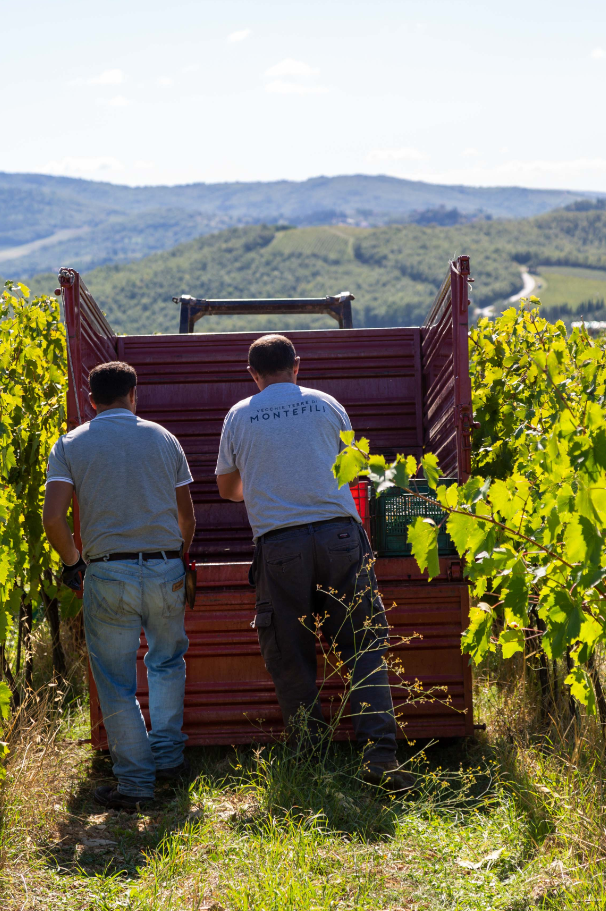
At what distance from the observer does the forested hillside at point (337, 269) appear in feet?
360

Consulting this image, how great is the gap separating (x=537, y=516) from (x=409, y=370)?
3488mm

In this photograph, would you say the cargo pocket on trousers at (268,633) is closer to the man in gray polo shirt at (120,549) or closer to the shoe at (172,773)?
the man in gray polo shirt at (120,549)

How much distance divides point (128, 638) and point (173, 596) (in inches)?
11.0

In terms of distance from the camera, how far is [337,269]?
136m

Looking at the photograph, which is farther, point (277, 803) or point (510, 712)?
point (510, 712)

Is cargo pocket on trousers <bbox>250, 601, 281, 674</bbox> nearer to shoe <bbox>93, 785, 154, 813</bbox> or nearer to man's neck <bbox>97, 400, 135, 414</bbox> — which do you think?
shoe <bbox>93, 785, 154, 813</bbox>

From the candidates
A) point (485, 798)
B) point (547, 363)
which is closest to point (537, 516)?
point (547, 363)

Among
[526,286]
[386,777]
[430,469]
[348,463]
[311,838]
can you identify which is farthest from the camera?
[526,286]

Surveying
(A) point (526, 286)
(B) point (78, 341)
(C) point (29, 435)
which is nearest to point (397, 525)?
(B) point (78, 341)

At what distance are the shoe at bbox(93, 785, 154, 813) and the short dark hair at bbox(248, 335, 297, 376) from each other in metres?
2.05

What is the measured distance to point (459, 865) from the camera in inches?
138

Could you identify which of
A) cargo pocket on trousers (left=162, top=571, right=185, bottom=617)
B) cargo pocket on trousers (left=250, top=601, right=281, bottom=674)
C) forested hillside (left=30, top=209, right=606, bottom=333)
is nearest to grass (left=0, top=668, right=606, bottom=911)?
cargo pocket on trousers (left=250, top=601, right=281, bottom=674)

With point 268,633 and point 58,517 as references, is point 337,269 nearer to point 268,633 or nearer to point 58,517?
point 268,633

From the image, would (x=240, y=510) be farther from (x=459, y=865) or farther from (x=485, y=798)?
(x=459, y=865)
